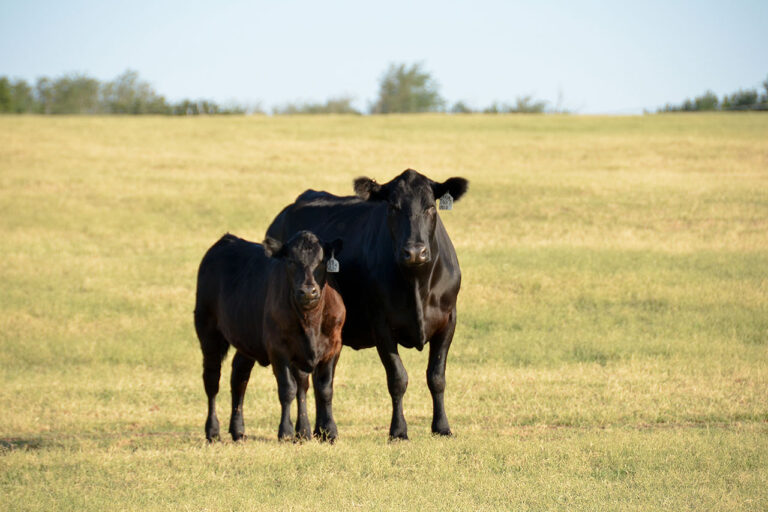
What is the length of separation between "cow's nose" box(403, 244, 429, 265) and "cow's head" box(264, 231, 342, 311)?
805mm

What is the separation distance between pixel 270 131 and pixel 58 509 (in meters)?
39.2

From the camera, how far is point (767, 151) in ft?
119

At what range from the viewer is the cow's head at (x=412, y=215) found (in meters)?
8.98

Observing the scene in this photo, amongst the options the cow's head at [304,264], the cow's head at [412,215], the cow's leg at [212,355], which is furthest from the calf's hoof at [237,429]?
the cow's head at [412,215]

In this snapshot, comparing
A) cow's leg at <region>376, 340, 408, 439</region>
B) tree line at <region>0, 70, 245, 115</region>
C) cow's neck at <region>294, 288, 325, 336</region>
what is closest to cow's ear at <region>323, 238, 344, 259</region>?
cow's neck at <region>294, 288, 325, 336</region>

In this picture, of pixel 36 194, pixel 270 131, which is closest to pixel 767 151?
pixel 270 131

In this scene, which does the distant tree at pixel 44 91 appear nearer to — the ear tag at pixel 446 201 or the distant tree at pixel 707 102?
the distant tree at pixel 707 102

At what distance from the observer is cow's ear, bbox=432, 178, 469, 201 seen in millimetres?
9773

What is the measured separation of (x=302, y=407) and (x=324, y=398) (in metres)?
0.26

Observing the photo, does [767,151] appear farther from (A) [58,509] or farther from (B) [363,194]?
(A) [58,509]

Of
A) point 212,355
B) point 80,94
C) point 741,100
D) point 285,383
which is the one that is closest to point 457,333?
point 212,355

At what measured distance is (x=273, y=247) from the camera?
9172mm

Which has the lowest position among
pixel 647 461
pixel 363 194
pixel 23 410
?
pixel 23 410

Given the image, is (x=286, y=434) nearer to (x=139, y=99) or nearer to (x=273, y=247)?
(x=273, y=247)
